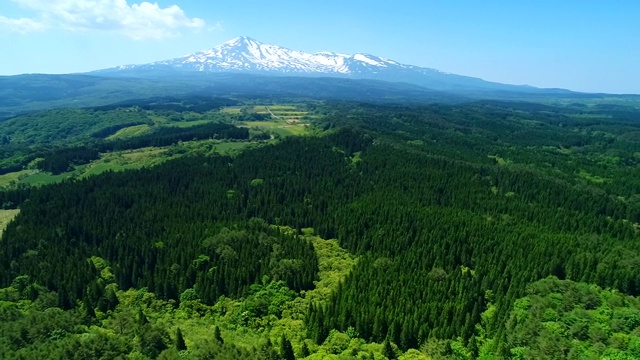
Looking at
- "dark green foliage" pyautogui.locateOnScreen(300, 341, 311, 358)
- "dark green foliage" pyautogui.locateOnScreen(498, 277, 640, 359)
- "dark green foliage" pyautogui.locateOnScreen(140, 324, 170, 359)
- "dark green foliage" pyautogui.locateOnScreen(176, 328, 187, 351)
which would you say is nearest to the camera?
"dark green foliage" pyautogui.locateOnScreen(498, 277, 640, 359)

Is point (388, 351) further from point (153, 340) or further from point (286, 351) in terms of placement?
point (153, 340)

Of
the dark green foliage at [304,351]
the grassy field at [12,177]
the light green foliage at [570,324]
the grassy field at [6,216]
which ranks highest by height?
the light green foliage at [570,324]

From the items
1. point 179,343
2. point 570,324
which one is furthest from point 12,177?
point 570,324

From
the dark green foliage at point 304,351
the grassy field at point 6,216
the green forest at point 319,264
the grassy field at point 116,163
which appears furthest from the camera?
the grassy field at point 116,163

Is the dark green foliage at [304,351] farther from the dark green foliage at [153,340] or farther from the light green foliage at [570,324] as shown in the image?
the light green foliage at [570,324]

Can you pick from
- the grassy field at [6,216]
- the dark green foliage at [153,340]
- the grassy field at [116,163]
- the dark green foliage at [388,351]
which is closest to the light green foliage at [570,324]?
the dark green foliage at [388,351]

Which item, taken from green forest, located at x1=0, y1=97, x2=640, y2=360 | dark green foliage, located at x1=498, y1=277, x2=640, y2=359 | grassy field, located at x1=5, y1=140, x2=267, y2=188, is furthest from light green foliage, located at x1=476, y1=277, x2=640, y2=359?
grassy field, located at x1=5, y1=140, x2=267, y2=188

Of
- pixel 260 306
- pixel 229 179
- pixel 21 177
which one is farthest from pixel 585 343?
pixel 21 177

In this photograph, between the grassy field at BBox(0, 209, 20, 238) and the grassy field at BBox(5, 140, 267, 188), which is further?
the grassy field at BBox(5, 140, 267, 188)

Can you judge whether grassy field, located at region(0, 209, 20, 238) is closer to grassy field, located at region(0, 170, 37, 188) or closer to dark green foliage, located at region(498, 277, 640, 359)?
grassy field, located at region(0, 170, 37, 188)

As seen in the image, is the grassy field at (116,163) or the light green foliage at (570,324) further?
the grassy field at (116,163)

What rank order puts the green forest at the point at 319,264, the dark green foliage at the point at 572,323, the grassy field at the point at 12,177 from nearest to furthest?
the dark green foliage at the point at 572,323
the green forest at the point at 319,264
the grassy field at the point at 12,177
